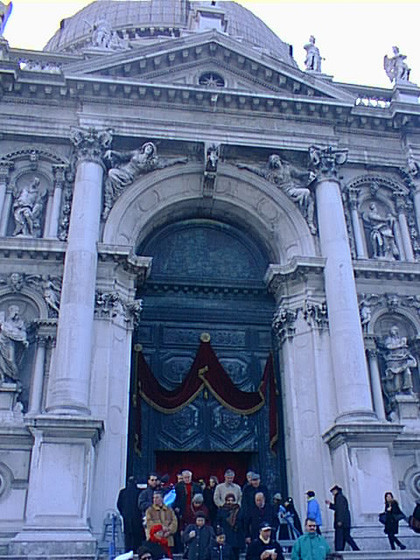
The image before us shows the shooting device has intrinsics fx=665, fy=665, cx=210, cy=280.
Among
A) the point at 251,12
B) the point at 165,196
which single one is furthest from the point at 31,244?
the point at 251,12

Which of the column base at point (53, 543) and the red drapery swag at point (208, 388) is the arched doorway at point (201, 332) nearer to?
the red drapery swag at point (208, 388)

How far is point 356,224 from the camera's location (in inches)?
811

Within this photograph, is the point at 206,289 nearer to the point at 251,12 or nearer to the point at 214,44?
the point at 214,44

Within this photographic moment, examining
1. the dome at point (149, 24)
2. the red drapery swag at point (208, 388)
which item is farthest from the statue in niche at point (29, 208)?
the dome at point (149, 24)

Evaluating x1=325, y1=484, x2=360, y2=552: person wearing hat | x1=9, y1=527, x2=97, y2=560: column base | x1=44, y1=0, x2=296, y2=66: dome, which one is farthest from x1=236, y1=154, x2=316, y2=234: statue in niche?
x1=44, y1=0, x2=296, y2=66: dome

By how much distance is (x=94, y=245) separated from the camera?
1798 cm

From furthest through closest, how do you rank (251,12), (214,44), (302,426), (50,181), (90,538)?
(251,12) → (214,44) → (50,181) → (302,426) → (90,538)

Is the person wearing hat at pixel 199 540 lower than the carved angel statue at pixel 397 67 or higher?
lower

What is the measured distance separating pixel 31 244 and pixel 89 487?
6.85 metres

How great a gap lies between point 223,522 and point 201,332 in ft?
24.8

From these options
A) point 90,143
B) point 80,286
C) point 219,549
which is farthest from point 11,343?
point 219,549

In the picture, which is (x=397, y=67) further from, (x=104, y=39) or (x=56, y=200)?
(x=56, y=200)

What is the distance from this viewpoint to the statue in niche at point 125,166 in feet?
63.7

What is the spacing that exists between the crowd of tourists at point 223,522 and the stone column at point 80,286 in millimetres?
3284
